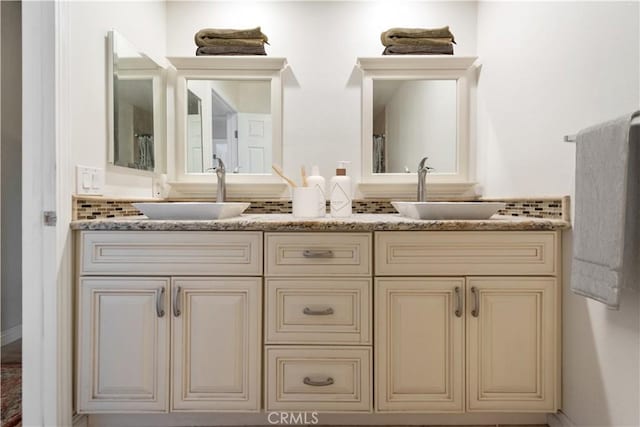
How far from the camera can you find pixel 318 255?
129 centimetres

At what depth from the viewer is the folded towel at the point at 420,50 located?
1.83m

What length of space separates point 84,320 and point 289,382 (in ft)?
2.46

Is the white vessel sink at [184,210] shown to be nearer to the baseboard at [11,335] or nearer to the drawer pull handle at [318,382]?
the drawer pull handle at [318,382]

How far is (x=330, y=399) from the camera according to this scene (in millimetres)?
1287

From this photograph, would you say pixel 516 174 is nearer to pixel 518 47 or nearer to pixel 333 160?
pixel 518 47

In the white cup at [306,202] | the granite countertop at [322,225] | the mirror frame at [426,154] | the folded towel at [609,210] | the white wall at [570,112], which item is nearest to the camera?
the folded towel at [609,210]

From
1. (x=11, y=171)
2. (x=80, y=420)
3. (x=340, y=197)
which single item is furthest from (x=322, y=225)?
(x=11, y=171)

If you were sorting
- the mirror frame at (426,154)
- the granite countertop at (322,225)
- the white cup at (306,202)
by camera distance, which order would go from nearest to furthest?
the granite countertop at (322,225) < the white cup at (306,202) < the mirror frame at (426,154)

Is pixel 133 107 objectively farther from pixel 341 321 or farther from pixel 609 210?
pixel 609 210

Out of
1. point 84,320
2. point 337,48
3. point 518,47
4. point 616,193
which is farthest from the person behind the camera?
point 337,48

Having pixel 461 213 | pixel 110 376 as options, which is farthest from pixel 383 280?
pixel 110 376

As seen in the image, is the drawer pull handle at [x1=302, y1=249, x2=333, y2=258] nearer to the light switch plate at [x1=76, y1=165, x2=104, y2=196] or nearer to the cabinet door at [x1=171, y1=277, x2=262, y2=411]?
the cabinet door at [x1=171, y1=277, x2=262, y2=411]

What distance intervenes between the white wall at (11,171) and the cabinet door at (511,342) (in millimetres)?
2510

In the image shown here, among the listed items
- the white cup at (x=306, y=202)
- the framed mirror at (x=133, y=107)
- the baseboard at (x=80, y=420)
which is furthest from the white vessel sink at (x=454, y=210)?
the baseboard at (x=80, y=420)
